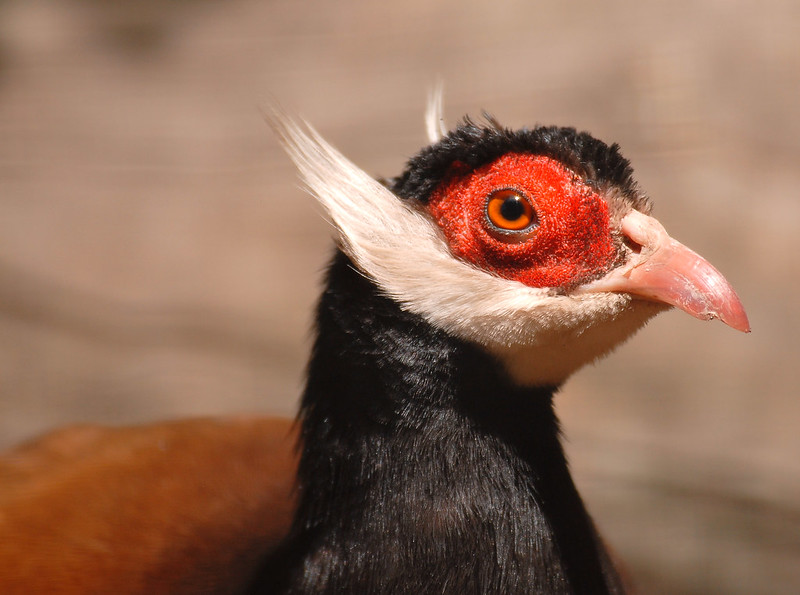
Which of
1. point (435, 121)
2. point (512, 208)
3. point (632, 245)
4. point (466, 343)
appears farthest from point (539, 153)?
point (435, 121)

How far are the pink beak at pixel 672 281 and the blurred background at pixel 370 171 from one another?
5.74 feet

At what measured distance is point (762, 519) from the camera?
2.80 meters

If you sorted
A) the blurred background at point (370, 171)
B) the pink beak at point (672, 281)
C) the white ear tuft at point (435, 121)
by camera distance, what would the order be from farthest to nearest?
the blurred background at point (370, 171)
the white ear tuft at point (435, 121)
the pink beak at point (672, 281)

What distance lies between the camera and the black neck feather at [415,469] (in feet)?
4.34

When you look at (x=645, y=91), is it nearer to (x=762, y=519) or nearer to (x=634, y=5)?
(x=634, y=5)

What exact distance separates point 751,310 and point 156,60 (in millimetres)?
2665

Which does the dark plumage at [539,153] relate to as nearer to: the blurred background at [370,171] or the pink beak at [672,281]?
the pink beak at [672,281]

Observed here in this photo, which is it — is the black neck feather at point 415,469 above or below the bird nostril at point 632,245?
below

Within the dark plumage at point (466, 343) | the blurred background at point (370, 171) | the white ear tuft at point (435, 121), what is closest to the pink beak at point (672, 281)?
the dark plumage at point (466, 343)

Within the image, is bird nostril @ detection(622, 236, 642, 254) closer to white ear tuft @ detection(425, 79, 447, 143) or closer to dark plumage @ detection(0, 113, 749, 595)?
dark plumage @ detection(0, 113, 749, 595)

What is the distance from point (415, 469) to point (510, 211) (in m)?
0.43

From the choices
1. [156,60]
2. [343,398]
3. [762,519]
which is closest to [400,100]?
[156,60]

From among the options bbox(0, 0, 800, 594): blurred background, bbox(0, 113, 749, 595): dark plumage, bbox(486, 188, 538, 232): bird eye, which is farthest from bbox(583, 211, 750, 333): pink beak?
bbox(0, 0, 800, 594): blurred background

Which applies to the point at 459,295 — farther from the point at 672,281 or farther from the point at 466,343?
the point at 672,281
